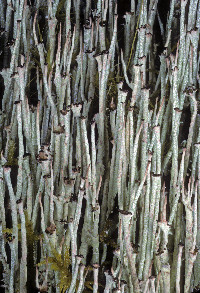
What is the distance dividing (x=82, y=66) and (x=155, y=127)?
464 mm

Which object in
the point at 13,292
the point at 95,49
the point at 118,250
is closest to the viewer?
the point at 118,250

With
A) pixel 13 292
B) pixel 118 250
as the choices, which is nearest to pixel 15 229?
pixel 13 292

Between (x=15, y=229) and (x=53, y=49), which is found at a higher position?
(x=53, y=49)

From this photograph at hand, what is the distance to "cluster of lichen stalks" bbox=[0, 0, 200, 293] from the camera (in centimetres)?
115

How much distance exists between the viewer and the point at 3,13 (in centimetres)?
160

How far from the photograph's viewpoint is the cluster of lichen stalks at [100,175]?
3.77 feet

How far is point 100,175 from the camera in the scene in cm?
125

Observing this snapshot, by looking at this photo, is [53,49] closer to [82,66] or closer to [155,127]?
[82,66]

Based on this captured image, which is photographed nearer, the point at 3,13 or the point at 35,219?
the point at 35,219

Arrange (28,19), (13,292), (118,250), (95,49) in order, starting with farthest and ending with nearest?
(28,19) → (95,49) → (13,292) → (118,250)

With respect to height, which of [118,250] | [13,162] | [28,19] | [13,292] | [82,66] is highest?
[28,19]

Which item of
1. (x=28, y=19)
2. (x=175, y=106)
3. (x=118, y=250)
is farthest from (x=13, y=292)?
(x=28, y=19)

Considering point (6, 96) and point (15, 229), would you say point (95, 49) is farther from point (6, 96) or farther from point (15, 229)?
point (15, 229)

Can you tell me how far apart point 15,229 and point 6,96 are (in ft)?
1.80
